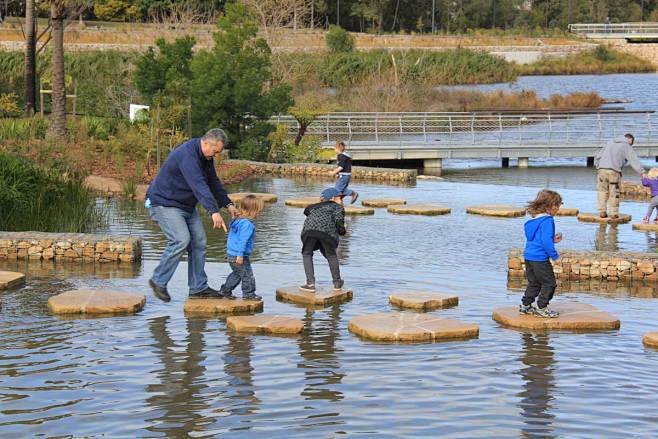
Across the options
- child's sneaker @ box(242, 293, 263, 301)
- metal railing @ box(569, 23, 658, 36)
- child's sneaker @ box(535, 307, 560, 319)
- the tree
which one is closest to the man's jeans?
child's sneaker @ box(242, 293, 263, 301)

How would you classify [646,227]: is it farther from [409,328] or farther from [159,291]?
[159,291]

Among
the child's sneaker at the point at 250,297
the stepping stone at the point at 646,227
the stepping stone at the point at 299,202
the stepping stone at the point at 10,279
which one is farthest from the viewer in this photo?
the stepping stone at the point at 299,202

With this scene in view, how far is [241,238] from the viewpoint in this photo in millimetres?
11016

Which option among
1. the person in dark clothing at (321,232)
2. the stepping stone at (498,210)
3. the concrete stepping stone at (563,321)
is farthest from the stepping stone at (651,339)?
the stepping stone at (498,210)

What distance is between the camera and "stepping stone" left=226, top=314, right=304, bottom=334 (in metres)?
10.1

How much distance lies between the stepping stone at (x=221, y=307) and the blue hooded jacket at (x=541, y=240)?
263 centimetres

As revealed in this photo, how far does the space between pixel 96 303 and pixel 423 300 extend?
10.4 feet

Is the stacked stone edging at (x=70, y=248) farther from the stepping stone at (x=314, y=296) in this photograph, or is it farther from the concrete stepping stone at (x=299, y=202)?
the concrete stepping stone at (x=299, y=202)

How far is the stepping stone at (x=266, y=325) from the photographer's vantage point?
1011 cm

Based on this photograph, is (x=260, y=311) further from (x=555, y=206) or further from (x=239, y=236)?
Result: (x=555, y=206)

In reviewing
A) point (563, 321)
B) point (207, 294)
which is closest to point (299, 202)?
point (207, 294)

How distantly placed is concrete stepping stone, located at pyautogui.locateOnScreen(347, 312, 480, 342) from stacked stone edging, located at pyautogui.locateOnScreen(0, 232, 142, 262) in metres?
4.51

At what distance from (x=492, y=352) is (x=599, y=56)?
10894 centimetres

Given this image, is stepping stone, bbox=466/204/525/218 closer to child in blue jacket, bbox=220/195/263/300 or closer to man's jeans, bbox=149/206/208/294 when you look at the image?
child in blue jacket, bbox=220/195/263/300
